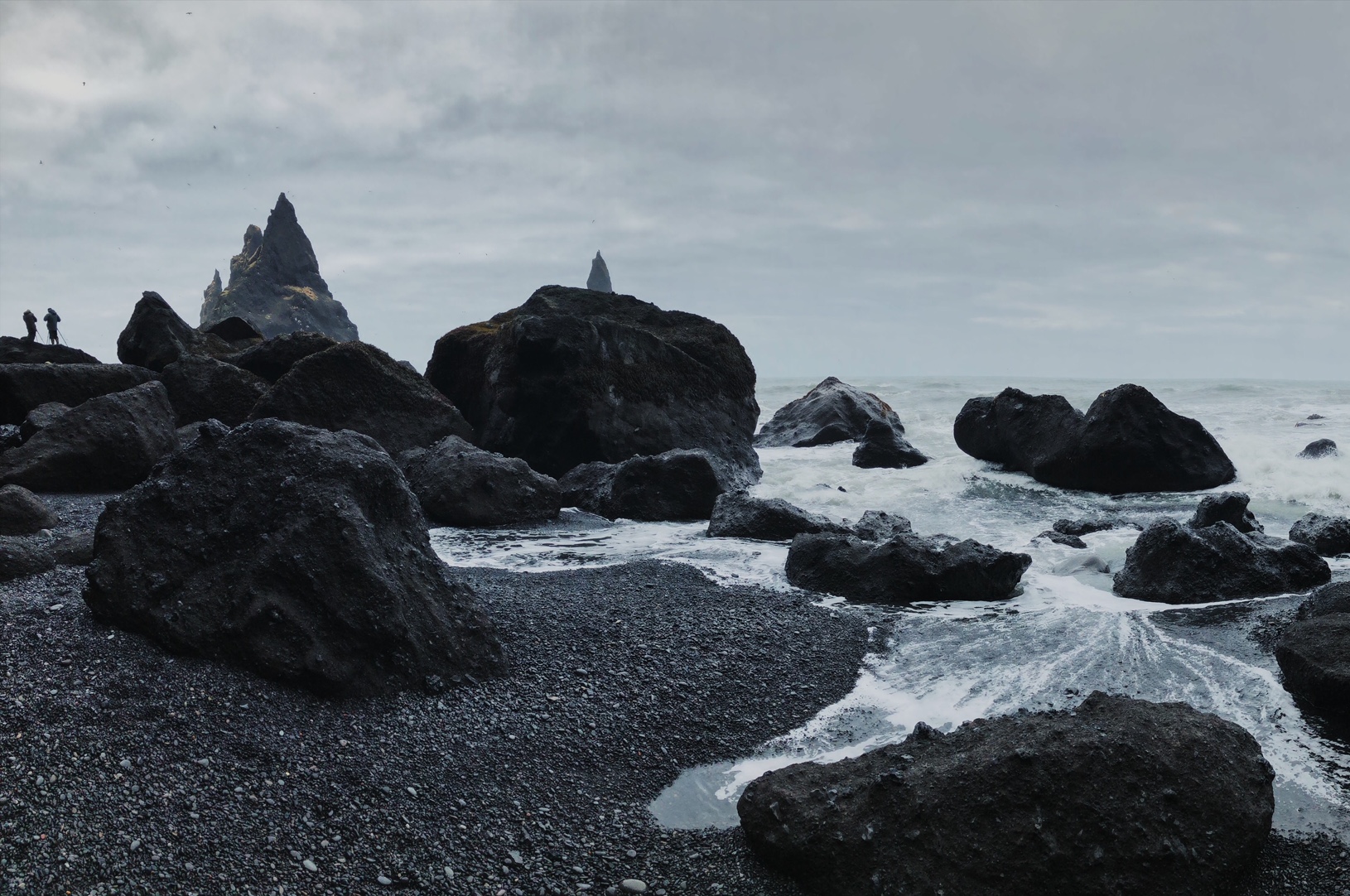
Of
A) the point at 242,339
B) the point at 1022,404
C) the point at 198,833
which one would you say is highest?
the point at 242,339

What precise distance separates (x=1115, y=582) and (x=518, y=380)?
12.4 m

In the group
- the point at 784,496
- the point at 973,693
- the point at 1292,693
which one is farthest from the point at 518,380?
the point at 1292,693

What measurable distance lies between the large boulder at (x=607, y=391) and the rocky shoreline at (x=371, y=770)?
11416 millimetres

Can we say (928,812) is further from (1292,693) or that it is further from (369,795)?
(1292,693)

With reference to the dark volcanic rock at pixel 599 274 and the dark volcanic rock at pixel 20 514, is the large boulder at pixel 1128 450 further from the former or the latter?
the dark volcanic rock at pixel 599 274

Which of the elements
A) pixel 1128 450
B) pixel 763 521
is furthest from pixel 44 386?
pixel 1128 450

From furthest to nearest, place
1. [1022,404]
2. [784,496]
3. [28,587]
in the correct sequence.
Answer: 1. [1022,404]
2. [784,496]
3. [28,587]

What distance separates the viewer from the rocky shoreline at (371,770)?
4168 mm

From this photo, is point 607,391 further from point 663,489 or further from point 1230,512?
point 1230,512

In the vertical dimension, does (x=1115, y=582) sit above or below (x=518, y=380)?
below

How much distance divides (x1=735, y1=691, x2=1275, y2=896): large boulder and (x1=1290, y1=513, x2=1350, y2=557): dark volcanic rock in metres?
8.29

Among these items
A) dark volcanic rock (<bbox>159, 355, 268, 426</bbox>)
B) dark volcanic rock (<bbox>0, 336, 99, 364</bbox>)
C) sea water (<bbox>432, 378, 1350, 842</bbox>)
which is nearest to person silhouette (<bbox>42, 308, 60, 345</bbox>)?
dark volcanic rock (<bbox>0, 336, 99, 364</bbox>)

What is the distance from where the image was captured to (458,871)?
4.38 meters

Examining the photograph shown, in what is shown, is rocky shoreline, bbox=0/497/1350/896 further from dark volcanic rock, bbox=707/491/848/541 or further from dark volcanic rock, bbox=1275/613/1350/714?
dark volcanic rock, bbox=707/491/848/541
